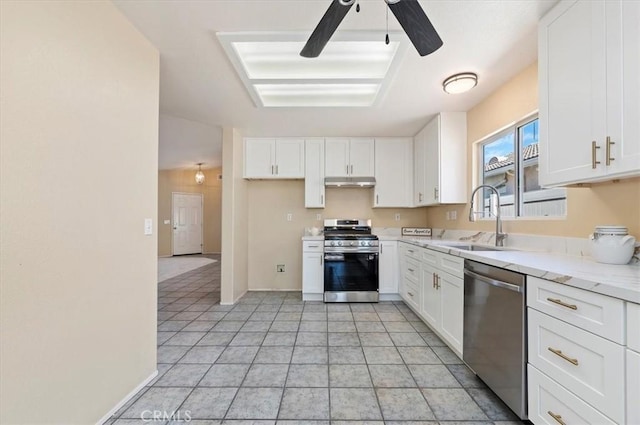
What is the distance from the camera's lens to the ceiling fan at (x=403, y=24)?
1165 mm

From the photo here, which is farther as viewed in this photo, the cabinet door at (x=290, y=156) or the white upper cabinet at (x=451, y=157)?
the cabinet door at (x=290, y=156)

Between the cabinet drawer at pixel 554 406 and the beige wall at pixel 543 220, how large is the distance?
0.96 metres

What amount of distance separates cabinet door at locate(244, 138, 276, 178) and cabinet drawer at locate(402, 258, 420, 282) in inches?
91.3

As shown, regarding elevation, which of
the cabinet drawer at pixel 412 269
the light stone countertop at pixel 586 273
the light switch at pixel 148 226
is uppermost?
the light switch at pixel 148 226

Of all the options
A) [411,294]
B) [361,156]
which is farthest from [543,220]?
[361,156]

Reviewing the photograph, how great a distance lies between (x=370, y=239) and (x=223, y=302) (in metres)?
2.19

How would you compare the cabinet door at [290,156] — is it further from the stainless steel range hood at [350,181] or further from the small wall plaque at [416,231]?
the small wall plaque at [416,231]

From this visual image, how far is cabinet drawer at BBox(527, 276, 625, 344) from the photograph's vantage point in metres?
0.97

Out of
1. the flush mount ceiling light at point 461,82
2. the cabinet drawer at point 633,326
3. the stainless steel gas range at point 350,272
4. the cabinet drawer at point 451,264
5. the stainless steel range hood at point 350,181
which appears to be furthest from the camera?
the stainless steel range hood at point 350,181

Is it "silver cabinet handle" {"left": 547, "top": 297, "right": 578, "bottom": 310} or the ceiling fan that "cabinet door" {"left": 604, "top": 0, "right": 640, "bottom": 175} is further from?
the ceiling fan

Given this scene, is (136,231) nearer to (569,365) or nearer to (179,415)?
(179,415)

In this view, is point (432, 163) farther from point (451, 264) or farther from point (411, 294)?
point (411, 294)

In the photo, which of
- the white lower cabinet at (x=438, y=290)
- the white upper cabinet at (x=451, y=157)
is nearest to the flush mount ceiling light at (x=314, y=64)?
the white upper cabinet at (x=451, y=157)

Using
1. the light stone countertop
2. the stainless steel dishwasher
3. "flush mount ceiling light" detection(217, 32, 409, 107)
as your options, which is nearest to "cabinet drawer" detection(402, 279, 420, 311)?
the stainless steel dishwasher
